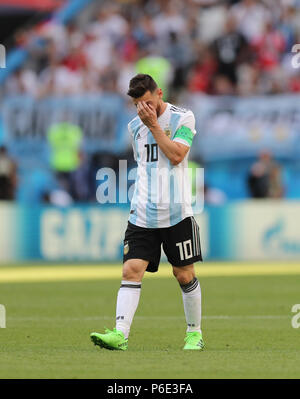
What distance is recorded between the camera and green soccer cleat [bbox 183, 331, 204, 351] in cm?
887

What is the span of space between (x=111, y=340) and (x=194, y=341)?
787 millimetres

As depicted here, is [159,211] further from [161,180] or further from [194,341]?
[194,341]

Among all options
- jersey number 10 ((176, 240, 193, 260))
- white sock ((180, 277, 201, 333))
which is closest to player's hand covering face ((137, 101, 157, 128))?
jersey number 10 ((176, 240, 193, 260))

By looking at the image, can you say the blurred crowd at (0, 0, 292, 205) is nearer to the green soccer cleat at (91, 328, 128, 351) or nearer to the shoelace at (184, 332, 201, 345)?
the shoelace at (184, 332, 201, 345)

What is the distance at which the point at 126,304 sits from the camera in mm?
8750

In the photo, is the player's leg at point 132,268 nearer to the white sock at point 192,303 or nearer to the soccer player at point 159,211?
the soccer player at point 159,211

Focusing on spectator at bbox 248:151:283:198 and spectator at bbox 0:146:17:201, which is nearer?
spectator at bbox 0:146:17:201

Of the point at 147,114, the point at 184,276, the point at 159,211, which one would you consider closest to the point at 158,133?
the point at 147,114

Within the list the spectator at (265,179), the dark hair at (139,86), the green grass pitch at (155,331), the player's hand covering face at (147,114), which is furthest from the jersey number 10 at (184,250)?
the spectator at (265,179)

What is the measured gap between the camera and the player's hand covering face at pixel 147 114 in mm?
8594

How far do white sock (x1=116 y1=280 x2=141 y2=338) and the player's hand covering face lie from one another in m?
1.31

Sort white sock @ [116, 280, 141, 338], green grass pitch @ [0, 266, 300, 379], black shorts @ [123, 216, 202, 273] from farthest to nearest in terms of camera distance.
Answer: black shorts @ [123, 216, 202, 273]
white sock @ [116, 280, 141, 338]
green grass pitch @ [0, 266, 300, 379]
